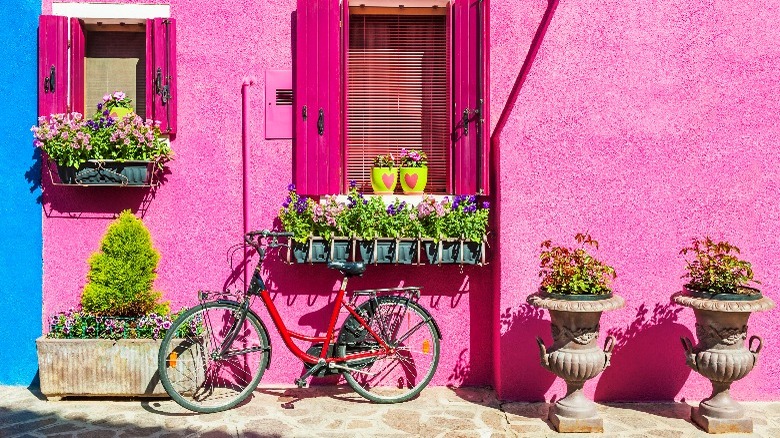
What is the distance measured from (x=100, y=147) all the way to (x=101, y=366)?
1.65m

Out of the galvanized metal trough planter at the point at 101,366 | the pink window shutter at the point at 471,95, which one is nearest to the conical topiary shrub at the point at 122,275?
the galvanized metal trough planter at the point at 101,366

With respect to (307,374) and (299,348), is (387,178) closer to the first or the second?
(299,348)

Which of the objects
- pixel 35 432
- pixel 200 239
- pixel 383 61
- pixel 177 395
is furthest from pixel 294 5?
pixel 35 432

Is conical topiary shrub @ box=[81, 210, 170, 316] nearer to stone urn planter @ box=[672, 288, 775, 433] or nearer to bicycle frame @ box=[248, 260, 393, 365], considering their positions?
bicycle frame @ box=[248, 260, 393, 365]

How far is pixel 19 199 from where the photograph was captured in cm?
599

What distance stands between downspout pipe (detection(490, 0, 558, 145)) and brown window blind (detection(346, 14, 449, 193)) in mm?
500

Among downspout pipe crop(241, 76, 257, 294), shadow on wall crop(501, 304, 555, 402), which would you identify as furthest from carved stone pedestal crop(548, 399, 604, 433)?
downspout pipe crop(241, 76, 257, 294)

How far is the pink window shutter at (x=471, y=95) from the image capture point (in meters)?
5.82

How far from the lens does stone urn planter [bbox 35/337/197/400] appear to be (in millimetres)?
5516

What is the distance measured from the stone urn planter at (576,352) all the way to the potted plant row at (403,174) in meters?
1.43

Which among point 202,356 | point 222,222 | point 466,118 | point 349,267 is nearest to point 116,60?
point 222,222

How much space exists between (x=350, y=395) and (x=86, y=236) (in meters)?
2.50

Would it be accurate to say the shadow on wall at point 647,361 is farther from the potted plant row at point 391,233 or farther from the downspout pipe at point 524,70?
the downspout pipe at point 524,70

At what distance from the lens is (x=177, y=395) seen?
5.29m
